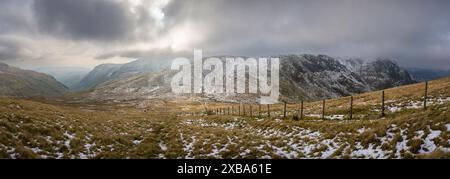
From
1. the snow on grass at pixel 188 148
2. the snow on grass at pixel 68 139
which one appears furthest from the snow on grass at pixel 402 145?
the snow on grass at pixel 68 139

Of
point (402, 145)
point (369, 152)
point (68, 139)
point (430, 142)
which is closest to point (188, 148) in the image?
point (68, 139)

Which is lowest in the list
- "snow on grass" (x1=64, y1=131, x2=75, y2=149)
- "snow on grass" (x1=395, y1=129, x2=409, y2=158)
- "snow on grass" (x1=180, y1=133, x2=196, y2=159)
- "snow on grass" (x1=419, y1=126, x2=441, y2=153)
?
"snow on grass" (x1=180, y1=133, x2=196, y2=159)

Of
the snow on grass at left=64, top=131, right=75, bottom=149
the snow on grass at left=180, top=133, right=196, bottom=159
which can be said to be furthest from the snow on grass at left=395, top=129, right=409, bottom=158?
the snow on grass at left=64, top=131, right=75, bottom=149

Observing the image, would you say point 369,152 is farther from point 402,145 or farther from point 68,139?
point 68,139

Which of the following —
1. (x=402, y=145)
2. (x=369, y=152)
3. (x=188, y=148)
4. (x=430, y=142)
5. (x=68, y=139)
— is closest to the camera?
(x=430, y=142)

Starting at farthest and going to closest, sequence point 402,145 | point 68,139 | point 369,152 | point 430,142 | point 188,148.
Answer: point 188,148 → point 68,139 → point 369,152 → point 402,145 → point 430,142

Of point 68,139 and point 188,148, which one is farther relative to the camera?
point 188,148

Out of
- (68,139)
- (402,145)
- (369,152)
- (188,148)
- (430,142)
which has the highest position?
(430,142)

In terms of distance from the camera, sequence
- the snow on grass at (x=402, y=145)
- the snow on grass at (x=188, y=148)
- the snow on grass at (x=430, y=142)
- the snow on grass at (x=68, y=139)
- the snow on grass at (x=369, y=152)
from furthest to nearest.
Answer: the snow on grass at (x=68, y=139) < the snow on grass at (x=188, y=148) < the snow on grass at (x=369, y=152) < the snow on grass at (x=402, y=145) < the snow on grass at (x=430, y=142)

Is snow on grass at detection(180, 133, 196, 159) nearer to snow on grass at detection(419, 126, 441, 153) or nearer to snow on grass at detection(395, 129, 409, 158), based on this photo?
snow on grass at detection(395, 129, 409, 158)

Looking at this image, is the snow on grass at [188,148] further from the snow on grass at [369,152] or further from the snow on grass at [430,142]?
the snow on grass at [430,142]

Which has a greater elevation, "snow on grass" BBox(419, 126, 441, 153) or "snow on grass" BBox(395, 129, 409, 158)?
"snow on grass" BBox(419, 126, 441, 153)

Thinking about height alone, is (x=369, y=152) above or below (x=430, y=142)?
below
